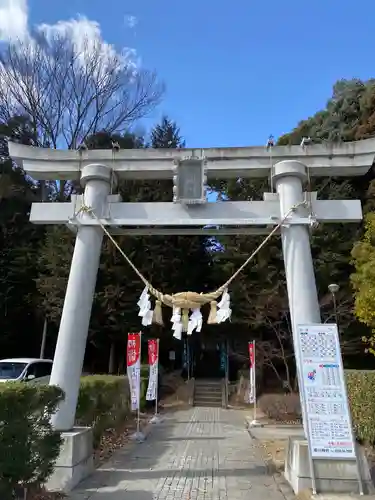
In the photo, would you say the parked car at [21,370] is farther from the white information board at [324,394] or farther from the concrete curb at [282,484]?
the white information board at [324,394]

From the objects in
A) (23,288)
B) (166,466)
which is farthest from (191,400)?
(166,466)

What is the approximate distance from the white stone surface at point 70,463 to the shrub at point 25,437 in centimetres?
47

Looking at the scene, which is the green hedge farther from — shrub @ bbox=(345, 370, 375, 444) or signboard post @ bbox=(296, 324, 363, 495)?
shrub @ bbox=(345, 370, 375, 444)

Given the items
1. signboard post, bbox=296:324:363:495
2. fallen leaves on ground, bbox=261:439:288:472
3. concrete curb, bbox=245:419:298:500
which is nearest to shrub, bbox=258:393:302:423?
fallen leaves on ground, bbox=261:439:288:472

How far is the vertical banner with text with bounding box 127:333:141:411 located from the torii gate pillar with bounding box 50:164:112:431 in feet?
17.9

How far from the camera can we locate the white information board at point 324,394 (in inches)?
224

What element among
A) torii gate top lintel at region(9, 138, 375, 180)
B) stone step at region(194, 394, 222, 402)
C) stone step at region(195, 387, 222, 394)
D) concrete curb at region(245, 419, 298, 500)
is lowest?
concrete curb at region(245, 419, 298, 500)

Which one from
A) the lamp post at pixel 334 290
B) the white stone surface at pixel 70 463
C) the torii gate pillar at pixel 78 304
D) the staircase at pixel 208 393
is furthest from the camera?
the staircase at pixel 208 393

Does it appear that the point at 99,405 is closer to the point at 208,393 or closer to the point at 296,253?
the point at 296,253

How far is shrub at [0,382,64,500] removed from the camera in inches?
179

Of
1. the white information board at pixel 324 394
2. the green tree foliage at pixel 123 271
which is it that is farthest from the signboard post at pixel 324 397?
the green tree foliage at pixel 123 271

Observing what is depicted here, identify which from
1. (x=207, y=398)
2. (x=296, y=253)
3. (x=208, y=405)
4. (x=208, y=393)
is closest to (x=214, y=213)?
(x=296, y=253)

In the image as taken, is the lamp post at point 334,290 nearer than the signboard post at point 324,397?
No

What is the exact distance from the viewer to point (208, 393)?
21953 mm
